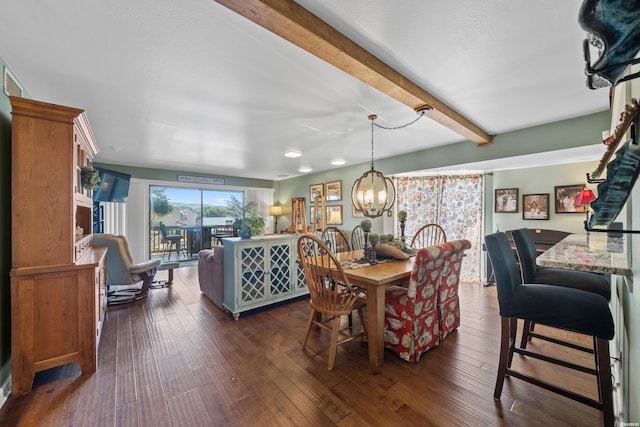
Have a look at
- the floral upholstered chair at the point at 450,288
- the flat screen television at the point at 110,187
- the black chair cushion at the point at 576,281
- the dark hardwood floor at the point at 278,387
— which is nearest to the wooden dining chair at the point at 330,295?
the dark hardwood floor at the point at 278,387

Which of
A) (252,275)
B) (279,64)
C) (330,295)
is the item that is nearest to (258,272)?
(252,275)

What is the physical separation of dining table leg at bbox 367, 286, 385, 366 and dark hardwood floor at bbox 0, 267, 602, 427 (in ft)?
0.31

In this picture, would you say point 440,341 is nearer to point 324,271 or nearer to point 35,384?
point 324,271

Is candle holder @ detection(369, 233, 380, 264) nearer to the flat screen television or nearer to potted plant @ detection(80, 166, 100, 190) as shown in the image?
potted plant @ detection(80, 166, 100, 190)

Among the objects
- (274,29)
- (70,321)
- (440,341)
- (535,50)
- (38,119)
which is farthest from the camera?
(440,341)

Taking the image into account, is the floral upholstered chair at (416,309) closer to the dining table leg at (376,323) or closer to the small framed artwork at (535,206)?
the dining table leg at (376,323)

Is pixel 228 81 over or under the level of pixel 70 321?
over

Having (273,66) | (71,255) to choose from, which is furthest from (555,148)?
(71,255)

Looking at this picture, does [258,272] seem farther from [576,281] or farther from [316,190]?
[316,190]

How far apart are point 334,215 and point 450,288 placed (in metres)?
3.34

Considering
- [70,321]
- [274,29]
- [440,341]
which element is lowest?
[440,341]

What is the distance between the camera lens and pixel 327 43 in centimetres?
149

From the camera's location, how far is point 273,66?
6.14 ft

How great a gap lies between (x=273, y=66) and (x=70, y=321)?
2.54m
